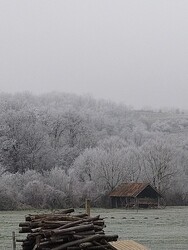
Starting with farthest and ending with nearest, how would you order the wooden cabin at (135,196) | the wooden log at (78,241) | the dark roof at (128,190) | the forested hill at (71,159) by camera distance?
the wooden cabin at (135,196)
the dark roof at (128,190)
the forested hill at (71,159)
the wooden log at (78,241)

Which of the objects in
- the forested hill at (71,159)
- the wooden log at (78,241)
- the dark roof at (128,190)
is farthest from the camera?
the dark roof at (128,190)

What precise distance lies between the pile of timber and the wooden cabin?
220ft

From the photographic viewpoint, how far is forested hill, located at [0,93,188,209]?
84500 mm

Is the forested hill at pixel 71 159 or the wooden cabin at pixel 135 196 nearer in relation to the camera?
the forested hill at pixel 71 159

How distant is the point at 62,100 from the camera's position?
151375 millimetres

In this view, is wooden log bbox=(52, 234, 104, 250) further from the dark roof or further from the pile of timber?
the dark roof

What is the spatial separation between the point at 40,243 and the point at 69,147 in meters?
98.1

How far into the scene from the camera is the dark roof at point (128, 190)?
3369 inches

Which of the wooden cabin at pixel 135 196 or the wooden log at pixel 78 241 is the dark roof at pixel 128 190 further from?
the wooden log at pixel 78 241

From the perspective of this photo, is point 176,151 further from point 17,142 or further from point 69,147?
point 17,142

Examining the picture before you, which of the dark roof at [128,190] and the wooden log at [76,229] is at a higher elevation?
the wooden log at [76,229]

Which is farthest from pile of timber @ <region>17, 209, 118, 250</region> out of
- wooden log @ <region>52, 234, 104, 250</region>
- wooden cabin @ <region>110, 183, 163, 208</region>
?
wooden cabin @ <region>110, 183, 163, 208</region>

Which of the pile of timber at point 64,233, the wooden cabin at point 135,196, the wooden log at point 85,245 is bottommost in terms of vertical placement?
the wooden cabin at point 135,196

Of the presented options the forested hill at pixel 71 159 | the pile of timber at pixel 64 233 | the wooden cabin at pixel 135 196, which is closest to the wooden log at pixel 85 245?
the pile of timber at pixel 64 233
